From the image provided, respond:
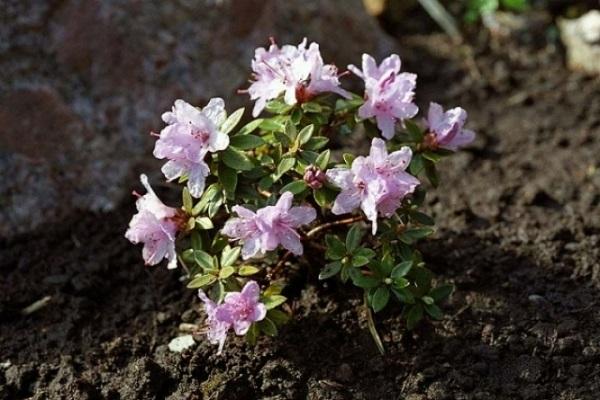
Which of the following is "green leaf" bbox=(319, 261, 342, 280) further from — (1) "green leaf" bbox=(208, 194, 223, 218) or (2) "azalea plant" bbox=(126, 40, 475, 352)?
(1) "green leaf" bbox=(208, 194, 223, 218)

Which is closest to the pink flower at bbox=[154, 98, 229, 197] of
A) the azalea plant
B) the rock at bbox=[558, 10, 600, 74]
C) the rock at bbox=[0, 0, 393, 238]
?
the azalea plant

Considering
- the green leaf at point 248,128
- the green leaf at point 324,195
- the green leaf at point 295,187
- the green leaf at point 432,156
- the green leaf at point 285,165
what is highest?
the green leaf at point 248,128

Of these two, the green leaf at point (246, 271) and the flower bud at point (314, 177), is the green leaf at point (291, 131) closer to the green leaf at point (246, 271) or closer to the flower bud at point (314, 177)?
the flower bud at point (314, 177)

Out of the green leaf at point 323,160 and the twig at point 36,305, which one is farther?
the twig at point 36,305

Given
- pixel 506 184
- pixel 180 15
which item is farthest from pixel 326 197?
pixel 180 15

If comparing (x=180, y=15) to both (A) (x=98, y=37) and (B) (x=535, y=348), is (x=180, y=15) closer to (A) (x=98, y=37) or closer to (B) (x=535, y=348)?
(A) (x=98, y=37)

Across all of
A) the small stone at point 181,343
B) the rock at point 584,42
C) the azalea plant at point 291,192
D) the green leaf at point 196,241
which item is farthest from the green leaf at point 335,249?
the rock at point 584,42
